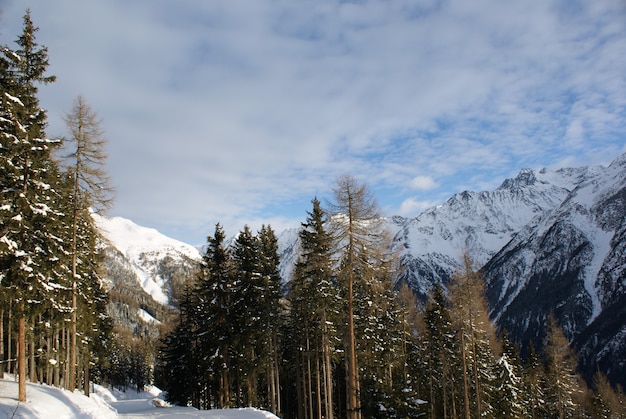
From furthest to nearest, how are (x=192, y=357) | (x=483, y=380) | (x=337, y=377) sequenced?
(x=337, y=377) → (x=192, y=357) → (x=483, y=380)

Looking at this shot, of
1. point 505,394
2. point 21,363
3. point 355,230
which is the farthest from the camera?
point 505,394

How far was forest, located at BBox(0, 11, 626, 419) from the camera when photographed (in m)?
17.6

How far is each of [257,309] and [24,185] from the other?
1713 cm

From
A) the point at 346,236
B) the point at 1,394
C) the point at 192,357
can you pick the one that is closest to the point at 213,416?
the point at 1,394

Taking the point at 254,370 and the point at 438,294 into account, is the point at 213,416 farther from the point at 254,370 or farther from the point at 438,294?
the point at 438,294

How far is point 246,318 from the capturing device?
2967cm

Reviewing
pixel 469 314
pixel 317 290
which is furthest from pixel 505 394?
pixel 317 290

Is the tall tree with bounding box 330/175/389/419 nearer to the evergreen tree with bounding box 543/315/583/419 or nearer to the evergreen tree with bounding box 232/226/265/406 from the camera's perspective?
the evergreen tree with bounding box 232/226/265/406

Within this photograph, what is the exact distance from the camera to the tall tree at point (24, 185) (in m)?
16.5

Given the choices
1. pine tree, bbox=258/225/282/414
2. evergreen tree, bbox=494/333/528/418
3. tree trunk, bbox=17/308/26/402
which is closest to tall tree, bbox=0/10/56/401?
tree trunk, bbox=17/308/26/402

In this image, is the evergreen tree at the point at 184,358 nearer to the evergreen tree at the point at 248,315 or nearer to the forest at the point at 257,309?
the forest at the point at 257,309

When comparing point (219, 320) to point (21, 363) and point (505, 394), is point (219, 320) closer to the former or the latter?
point (21, 363)

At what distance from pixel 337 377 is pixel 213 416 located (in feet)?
76.7

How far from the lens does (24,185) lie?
56.0 feet
